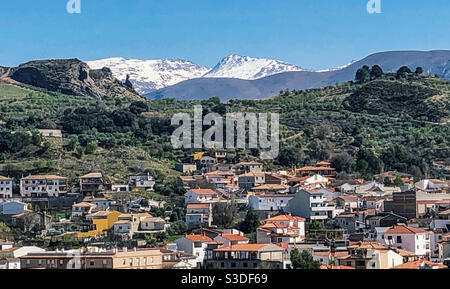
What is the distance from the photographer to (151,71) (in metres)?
131

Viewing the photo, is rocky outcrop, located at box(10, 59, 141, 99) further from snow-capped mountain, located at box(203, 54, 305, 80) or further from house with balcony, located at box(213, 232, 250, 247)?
snow-capped mountain, located at box(203, 54, 305, 80)

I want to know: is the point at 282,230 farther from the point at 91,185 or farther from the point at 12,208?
the point at 91,185

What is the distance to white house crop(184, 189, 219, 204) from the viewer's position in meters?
25.8

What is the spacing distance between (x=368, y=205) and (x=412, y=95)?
18.6 m

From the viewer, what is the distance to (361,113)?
40.8 meters

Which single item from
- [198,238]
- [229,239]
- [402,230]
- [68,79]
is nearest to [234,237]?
[229,239]

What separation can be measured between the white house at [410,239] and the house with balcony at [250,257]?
2822 mm

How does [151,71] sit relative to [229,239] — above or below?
above

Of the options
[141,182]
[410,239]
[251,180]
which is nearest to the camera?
[410,239]

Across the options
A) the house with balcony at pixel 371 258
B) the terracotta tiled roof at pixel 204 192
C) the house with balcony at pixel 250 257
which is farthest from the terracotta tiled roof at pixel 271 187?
the house with balcony at pixel 371 258

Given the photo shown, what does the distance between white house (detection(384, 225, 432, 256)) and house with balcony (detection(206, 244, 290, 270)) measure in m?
2.82

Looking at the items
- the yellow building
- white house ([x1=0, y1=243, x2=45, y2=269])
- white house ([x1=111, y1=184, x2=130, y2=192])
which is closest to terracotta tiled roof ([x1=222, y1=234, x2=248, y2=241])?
white house ([x1=0, y1=243, x2=45, y2=269])

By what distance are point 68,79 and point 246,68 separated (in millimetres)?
69085
